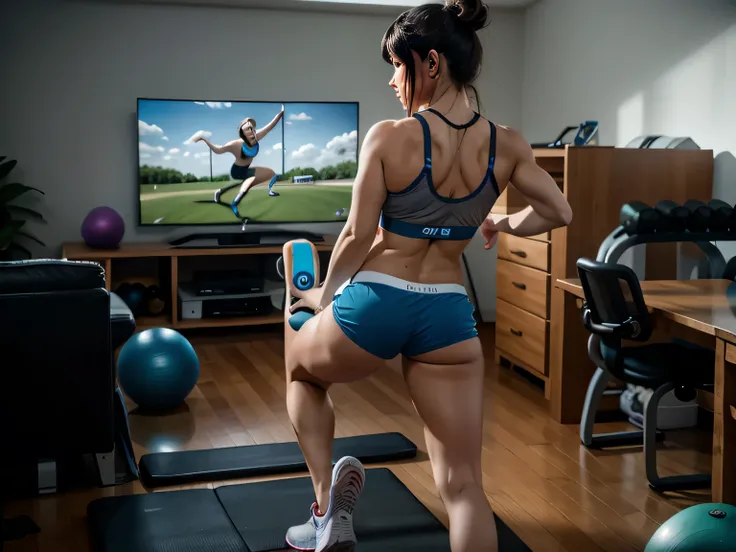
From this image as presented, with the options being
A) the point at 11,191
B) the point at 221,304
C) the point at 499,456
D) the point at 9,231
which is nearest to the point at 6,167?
the point at 11,191

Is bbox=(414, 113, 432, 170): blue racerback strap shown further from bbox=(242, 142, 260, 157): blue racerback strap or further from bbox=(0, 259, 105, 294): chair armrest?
bbox=(242, 142, 260, 157): blue racerback strap

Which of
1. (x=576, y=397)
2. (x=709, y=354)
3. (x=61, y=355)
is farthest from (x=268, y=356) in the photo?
(x=709, y=354)

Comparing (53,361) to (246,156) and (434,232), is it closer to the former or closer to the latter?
(434,232)

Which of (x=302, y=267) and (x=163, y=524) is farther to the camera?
(x=163, y=524)

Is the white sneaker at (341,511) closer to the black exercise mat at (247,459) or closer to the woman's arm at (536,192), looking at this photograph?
the woman's arm at (536,192)

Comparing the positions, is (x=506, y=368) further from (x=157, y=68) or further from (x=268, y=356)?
(x=157, y=68)

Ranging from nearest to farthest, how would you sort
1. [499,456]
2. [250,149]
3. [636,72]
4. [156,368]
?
1. [499,456]
2. [156,368]
3. [636,72]
4. [250,149]

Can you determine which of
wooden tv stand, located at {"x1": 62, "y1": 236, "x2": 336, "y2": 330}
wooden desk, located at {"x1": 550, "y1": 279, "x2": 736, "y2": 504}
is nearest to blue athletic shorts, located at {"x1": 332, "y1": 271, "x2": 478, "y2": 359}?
wooden desk, located at {"x1": 550, "y1": 279, "x2": 736, "y2": 504}

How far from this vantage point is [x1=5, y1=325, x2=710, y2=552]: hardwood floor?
259 centimetres

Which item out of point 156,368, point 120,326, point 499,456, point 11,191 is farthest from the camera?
point 11,191

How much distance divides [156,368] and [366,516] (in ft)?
4.70

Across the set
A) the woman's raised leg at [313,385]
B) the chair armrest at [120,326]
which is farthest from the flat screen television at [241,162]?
the woman's raised leg at [313,385]

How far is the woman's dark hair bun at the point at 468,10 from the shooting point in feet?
5.85

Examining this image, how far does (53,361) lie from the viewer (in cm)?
270
